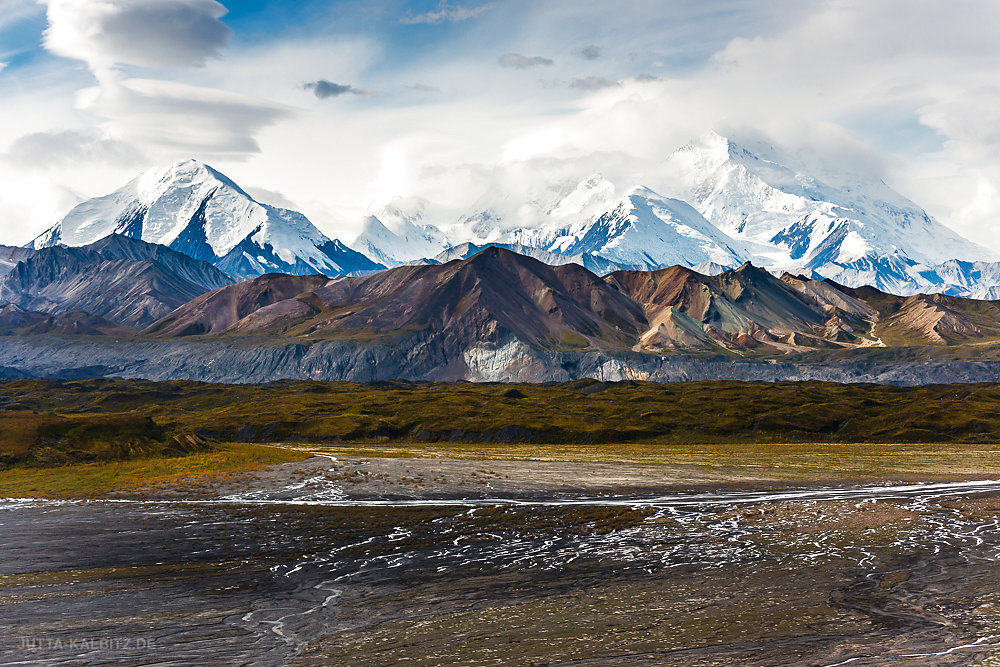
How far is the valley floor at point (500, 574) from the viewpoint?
94.2ft

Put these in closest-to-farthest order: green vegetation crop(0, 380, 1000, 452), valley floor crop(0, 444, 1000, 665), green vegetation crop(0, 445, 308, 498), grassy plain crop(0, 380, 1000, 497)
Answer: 1. valley floor crop(0, 444, 1000, 665)
2. green vegetation crop(0, 445, 308, 498)
3. grassy plain crop(0, 380, 1000, 497)
4. green vegetation crop(0, 380, 1000, 452)

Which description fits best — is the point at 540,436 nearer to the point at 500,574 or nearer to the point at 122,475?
the point at 122,475

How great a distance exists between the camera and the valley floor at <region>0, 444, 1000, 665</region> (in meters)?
28.7

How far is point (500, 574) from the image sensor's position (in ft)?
128

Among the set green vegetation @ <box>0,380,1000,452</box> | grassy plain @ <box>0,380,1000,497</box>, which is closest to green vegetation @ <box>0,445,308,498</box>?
grassy plain @ <box>0,380,1000,497</box>

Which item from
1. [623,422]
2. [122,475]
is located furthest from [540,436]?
[122,475]

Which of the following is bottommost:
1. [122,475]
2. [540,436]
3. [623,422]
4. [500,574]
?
[540,436]

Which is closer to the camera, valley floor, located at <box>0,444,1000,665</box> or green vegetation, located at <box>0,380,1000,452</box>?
valley floor, located at <box>0,444,1000,665</box>

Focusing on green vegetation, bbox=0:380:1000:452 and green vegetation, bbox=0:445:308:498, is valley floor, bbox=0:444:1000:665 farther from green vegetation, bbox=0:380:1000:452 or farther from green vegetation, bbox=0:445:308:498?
green vegetation, bbox=0:380:1000:452

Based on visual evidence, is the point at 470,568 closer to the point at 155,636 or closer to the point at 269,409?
the point at 155,636

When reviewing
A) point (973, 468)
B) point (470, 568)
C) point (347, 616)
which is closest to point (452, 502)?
point (470, 568)

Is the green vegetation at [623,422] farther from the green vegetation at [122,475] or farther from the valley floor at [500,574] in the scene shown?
the valley floor at [500,574]

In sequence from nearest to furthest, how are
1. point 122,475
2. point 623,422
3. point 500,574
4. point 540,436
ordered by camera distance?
1. point 500,574
2. point 122,475
3. point 540,436
4. point 623,422

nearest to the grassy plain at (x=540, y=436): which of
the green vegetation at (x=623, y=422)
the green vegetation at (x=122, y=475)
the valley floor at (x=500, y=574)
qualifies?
the green vegetation at (x=122, y=475)
